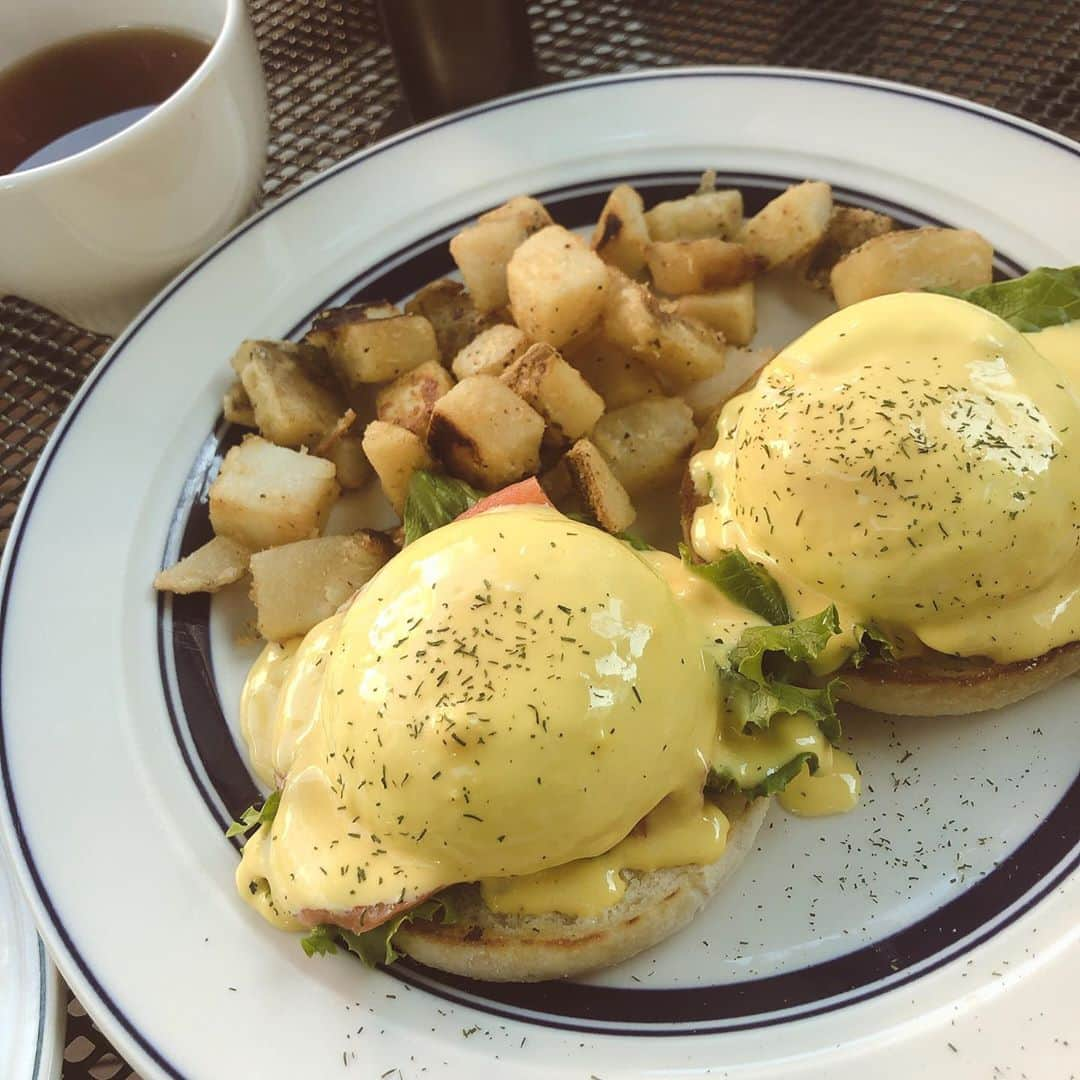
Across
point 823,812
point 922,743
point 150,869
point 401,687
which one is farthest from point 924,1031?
point 150,869

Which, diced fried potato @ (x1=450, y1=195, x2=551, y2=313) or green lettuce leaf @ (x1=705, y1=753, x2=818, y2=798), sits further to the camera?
diced fried potato @ (x1=450, y1=195, x2=551, y2=313)

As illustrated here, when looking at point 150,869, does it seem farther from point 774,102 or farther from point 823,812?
point 774,102

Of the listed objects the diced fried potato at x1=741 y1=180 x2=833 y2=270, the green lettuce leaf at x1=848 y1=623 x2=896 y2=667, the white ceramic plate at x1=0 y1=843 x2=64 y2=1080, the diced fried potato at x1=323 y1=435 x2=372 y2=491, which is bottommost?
the white ceramic plate at x1=0 y1=843 x2=64 y2=1080

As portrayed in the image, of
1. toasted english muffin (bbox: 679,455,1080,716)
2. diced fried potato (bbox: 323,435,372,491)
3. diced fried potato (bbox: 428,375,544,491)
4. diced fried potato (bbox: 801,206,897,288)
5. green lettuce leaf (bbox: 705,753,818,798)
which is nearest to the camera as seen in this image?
green lettuce leaf (bbox: 705,753,818,798)

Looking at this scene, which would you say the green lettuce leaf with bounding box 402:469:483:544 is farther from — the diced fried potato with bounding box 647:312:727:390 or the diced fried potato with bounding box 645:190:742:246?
the diced fried potato with bounding box 645:190:742:246

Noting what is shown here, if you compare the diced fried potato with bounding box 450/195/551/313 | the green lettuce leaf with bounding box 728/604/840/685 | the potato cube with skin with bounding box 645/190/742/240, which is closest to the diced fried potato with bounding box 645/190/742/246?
the potato cube with skin with bounding box 645/190/742/240

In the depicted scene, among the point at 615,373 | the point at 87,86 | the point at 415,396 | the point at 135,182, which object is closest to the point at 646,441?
the point at 615,373

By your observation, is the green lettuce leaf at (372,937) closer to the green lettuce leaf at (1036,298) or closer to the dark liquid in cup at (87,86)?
the green lettuce leaf at (1036,298)
